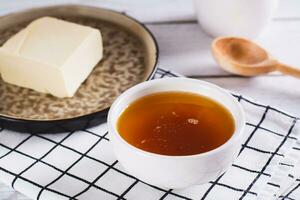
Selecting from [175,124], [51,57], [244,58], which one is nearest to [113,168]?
[175,124]

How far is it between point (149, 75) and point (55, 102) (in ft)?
0.60

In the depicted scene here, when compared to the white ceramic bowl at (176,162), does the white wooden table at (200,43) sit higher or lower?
lower

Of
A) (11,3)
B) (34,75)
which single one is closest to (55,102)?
(34,75)

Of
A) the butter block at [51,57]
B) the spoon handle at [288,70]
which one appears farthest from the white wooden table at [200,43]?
the butter block at [51,57]

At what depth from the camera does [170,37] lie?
1233mm

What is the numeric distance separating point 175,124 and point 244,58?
1.12 ft

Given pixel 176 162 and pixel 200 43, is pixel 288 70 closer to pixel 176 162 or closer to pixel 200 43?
pixel 200 43

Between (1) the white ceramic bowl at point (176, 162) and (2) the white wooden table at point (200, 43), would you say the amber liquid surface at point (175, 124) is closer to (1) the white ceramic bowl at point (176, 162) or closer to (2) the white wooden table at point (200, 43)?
(1) the white ceramic bowl at point (176, 162)

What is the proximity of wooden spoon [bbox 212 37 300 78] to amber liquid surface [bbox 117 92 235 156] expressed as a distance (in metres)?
0.24

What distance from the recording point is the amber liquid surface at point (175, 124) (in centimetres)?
77

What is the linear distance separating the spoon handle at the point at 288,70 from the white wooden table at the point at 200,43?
0.08ft

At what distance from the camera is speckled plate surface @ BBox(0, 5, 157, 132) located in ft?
2.97

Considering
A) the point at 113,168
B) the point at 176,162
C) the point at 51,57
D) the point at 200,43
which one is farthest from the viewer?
the point at 200,43

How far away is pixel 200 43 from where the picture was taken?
3.94ft
